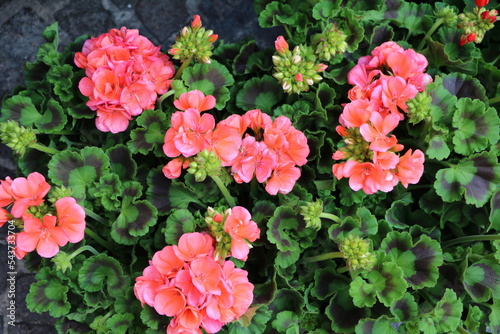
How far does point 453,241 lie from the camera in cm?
204

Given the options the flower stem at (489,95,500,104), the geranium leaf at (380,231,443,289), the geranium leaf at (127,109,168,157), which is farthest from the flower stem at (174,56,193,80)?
the flower stem at (489,95,500,104)

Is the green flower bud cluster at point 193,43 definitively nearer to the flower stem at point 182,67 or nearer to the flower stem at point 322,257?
the flower stem at point 182,67

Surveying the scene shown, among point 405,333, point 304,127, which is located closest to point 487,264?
point 405,333

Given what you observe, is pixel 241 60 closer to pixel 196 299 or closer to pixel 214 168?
pixel 214 168

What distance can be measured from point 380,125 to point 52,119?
4.22 feet

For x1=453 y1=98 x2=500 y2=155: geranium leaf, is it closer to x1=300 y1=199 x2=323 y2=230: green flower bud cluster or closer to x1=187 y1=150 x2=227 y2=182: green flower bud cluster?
x1=300 y1=199 x2=323 y2=230: green flower bud cluster

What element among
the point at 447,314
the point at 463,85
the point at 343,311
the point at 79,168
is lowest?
the point at 343,311

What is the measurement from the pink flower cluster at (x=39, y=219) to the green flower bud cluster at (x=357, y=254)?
866 mm

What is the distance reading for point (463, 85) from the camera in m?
2.05

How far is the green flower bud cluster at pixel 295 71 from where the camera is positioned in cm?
188

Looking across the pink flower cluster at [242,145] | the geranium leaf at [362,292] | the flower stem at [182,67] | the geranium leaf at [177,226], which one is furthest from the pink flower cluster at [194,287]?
the flower stem at [182,67]

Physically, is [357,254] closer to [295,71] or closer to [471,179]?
[471,179]

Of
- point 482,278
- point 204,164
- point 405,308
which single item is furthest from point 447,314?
point 204,164

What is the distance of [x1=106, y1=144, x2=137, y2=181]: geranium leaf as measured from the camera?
199 centimetres
